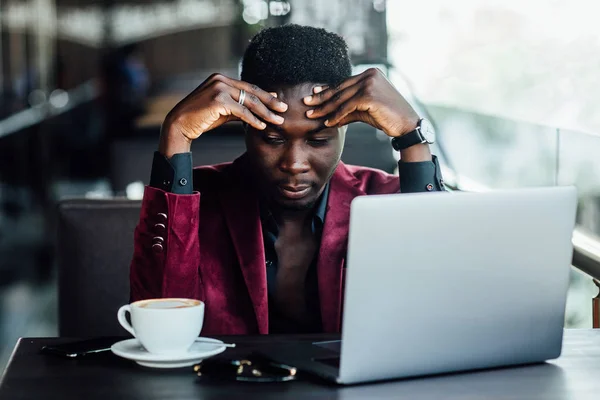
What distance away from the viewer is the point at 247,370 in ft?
4.15

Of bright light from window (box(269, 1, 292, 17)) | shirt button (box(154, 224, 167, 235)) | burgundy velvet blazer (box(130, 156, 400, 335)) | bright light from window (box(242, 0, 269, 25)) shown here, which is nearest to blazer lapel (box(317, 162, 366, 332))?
burgundy velvet blazer (box(130, 156, 400, 335))

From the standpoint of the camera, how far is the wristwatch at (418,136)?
1899 millimetres

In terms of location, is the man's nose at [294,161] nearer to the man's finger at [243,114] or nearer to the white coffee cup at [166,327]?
the man's finger at [243,114]

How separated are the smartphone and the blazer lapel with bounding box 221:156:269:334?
1.46ft

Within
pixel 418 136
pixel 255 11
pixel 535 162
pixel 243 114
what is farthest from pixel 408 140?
pixel 255 11

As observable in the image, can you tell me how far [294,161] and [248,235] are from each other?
21 cm

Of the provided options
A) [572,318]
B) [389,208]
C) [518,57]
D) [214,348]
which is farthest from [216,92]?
[518,57]

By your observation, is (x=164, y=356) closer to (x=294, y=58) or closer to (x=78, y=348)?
(x=78, y=348)

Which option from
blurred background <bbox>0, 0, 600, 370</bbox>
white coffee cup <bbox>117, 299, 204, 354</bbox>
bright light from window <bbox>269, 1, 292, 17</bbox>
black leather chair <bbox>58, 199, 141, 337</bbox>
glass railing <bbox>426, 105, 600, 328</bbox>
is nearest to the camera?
white coffee cup <bbox>117, 299, 204, 354</bbox>

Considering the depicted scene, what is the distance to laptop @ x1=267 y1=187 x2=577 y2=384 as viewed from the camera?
1.15m

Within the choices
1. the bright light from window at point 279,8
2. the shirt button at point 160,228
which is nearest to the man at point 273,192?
the shirt button at point 160,228

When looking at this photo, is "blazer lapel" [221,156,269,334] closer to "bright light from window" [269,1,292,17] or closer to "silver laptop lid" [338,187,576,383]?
"silver laptop lid" [338,187,576,383]

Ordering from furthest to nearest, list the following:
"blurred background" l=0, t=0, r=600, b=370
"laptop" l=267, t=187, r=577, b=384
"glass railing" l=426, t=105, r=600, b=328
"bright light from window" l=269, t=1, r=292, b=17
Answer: "bright light from window" l=269, t=1, r=292, b=17, "blurred background" l=0, t=0, r=600, b=370, "glass railing" l=426, t=105, r=600, b=328, "laptop" l=267, t=187, r=577, b=384

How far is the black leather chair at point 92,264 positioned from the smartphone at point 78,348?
790 mm
